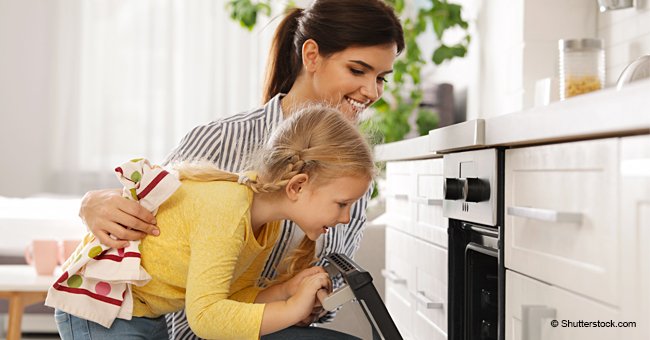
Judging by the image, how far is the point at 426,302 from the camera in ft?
5.23

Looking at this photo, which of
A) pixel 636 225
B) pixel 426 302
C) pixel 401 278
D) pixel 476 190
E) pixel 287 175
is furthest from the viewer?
pixel 401 278


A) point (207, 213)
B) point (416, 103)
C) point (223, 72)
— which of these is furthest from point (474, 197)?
point (223, 72)

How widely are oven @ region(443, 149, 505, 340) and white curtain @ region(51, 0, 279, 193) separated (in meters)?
4.37

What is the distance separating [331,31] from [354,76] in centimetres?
11

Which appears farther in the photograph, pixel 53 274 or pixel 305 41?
pixel 53 274

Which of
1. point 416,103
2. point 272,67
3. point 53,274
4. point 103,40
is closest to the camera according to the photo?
point 272,67

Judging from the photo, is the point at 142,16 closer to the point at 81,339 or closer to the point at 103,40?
the point at 103,40

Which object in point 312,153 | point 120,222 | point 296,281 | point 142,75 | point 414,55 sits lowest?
point 296,281

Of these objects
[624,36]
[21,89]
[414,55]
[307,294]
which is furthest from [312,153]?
[21,89]

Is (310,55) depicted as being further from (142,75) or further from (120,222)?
(142,75)

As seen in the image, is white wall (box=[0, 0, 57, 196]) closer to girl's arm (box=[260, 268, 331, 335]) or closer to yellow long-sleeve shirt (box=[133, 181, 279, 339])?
yellow long-sleeve shirt (box=[133, 181, 279, 339])

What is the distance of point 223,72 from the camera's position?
5.75 m

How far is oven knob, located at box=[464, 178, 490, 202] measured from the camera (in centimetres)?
123

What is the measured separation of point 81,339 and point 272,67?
84 centimetres
